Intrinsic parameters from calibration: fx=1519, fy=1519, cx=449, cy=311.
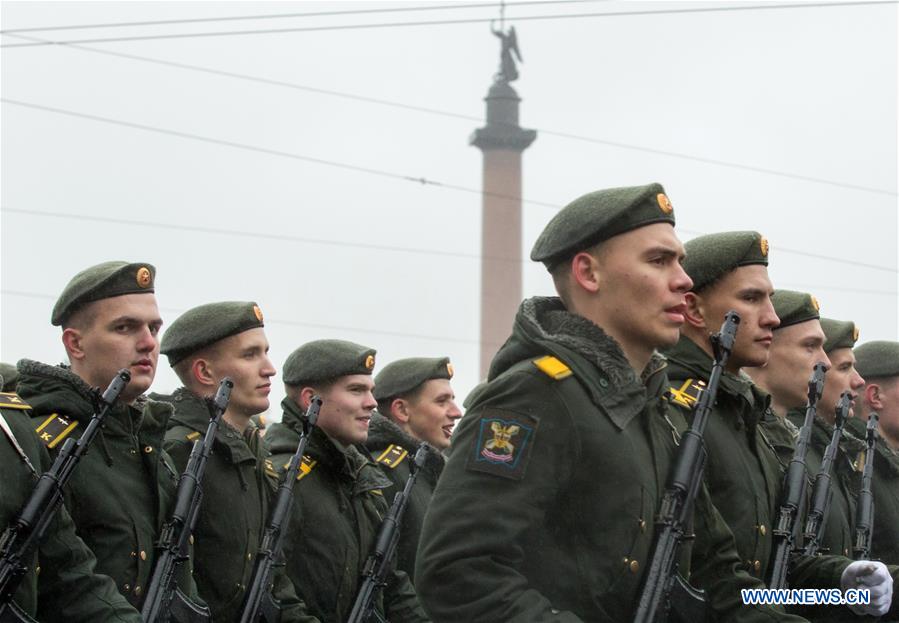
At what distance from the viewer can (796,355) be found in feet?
27.1

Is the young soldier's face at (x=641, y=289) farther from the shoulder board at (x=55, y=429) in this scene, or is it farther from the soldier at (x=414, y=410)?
the soldier at (x=414, y=410)

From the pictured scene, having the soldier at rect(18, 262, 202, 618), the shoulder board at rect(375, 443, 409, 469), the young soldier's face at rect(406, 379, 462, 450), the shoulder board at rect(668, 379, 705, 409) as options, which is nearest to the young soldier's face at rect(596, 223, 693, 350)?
the shoulder board at rect(668, 379, 705, 409)

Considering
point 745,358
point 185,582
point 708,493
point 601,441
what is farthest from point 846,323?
point 601,441

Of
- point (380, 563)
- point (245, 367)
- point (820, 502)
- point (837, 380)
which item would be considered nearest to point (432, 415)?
point (380, 563)

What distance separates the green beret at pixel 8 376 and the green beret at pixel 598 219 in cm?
384

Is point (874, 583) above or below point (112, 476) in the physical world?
below

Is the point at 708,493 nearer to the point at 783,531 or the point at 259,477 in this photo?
the point at 783,531

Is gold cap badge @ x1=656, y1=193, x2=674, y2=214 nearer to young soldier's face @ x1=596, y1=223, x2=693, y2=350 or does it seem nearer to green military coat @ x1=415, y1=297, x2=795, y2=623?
young soldier's face @ x1=596, y1=223, x2=693, y2=350

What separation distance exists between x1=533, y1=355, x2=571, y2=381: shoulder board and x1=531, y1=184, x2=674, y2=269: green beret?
1.63 ft

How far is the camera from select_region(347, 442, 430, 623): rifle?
8.49m

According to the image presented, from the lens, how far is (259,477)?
8.20m

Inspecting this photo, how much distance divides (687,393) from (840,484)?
268cm

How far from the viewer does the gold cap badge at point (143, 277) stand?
23.3ft

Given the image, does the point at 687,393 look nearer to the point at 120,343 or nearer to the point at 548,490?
the point at 548,490
